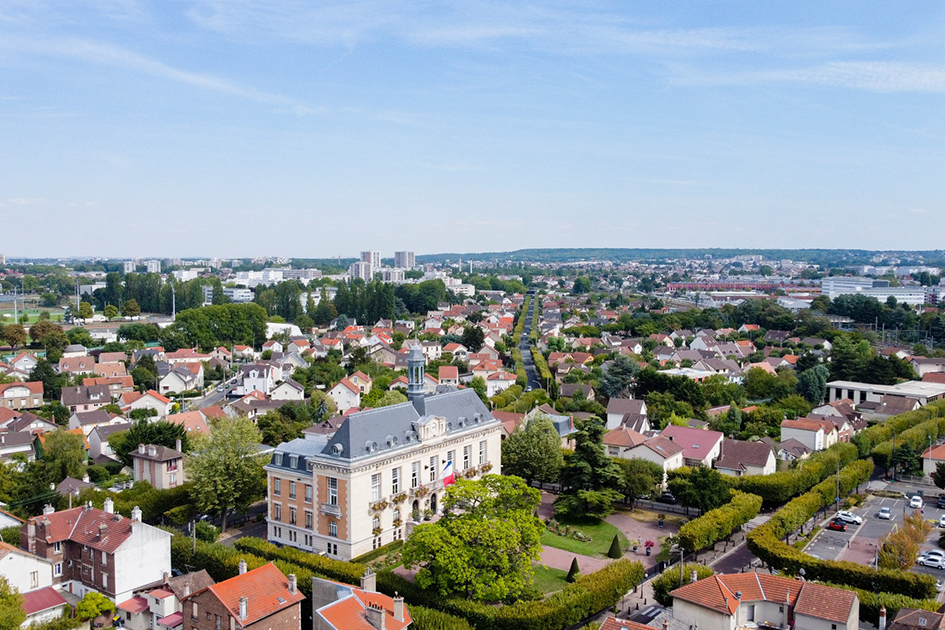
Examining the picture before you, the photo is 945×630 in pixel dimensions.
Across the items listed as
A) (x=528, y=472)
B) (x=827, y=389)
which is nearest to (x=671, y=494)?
(x=528, y=472)

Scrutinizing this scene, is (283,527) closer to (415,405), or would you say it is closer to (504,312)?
(415,405)

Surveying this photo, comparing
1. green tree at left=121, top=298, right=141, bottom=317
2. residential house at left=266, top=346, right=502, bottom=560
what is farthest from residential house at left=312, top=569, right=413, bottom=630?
green tree at left=121, top=298, right=141, bottom=317

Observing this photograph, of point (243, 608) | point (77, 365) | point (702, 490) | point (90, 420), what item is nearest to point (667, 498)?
point (702, 490)

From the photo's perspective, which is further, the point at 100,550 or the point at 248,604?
the point at 100,550

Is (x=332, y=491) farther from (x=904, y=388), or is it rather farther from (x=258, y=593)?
(x=904, y=388)

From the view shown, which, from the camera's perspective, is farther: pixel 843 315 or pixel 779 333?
pixel 843 315

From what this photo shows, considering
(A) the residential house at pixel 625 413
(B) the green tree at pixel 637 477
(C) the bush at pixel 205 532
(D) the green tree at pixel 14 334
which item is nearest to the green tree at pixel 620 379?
(A) the residential house at pixel 625 413
